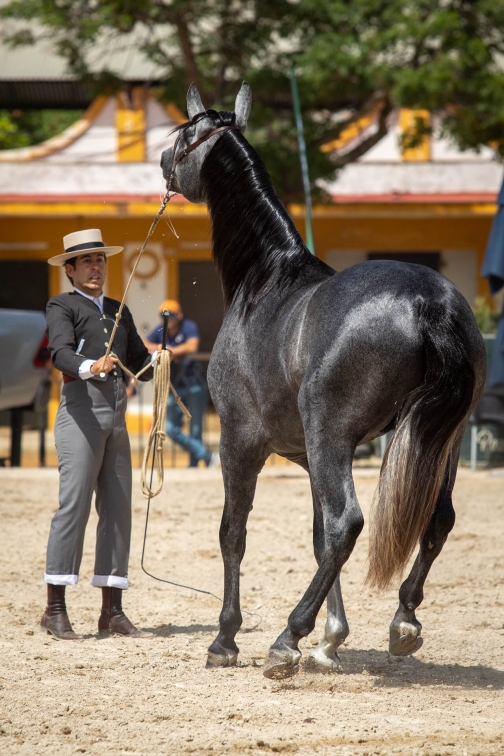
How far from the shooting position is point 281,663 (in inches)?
147

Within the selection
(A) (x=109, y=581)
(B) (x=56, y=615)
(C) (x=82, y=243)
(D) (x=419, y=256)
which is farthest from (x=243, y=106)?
(D) (x=419, y=256)

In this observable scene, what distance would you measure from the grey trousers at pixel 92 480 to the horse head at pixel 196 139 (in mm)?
1069

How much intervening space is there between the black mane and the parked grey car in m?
6.77

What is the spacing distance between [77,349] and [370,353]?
1.79m

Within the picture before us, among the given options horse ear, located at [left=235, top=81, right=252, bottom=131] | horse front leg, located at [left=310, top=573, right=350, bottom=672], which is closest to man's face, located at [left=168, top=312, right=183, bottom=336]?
horse ear, located at [left=235, top=81, right=252, bottom=131]

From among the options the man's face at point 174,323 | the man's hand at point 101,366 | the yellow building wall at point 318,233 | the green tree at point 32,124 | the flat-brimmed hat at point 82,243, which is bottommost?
the man's face at point 174,323

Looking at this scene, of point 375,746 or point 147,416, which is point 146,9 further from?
point 375,746

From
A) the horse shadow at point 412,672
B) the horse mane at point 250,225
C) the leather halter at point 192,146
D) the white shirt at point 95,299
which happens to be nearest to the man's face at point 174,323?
the white shirt at point 95,299

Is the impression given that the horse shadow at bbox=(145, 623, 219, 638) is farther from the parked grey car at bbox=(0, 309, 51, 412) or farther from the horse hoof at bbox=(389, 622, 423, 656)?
the parked grey car at bbox=(0, 309, 51, 412)

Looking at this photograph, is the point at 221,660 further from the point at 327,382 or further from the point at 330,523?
the point at 327,382

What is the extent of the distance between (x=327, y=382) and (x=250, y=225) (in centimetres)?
96

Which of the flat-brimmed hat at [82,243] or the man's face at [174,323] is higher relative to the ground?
the flat-brimmed hat at [82,243]

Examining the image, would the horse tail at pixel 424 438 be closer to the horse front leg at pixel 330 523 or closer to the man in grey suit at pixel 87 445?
the horse front leg at pixel 330 523

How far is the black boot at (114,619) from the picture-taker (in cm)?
476
